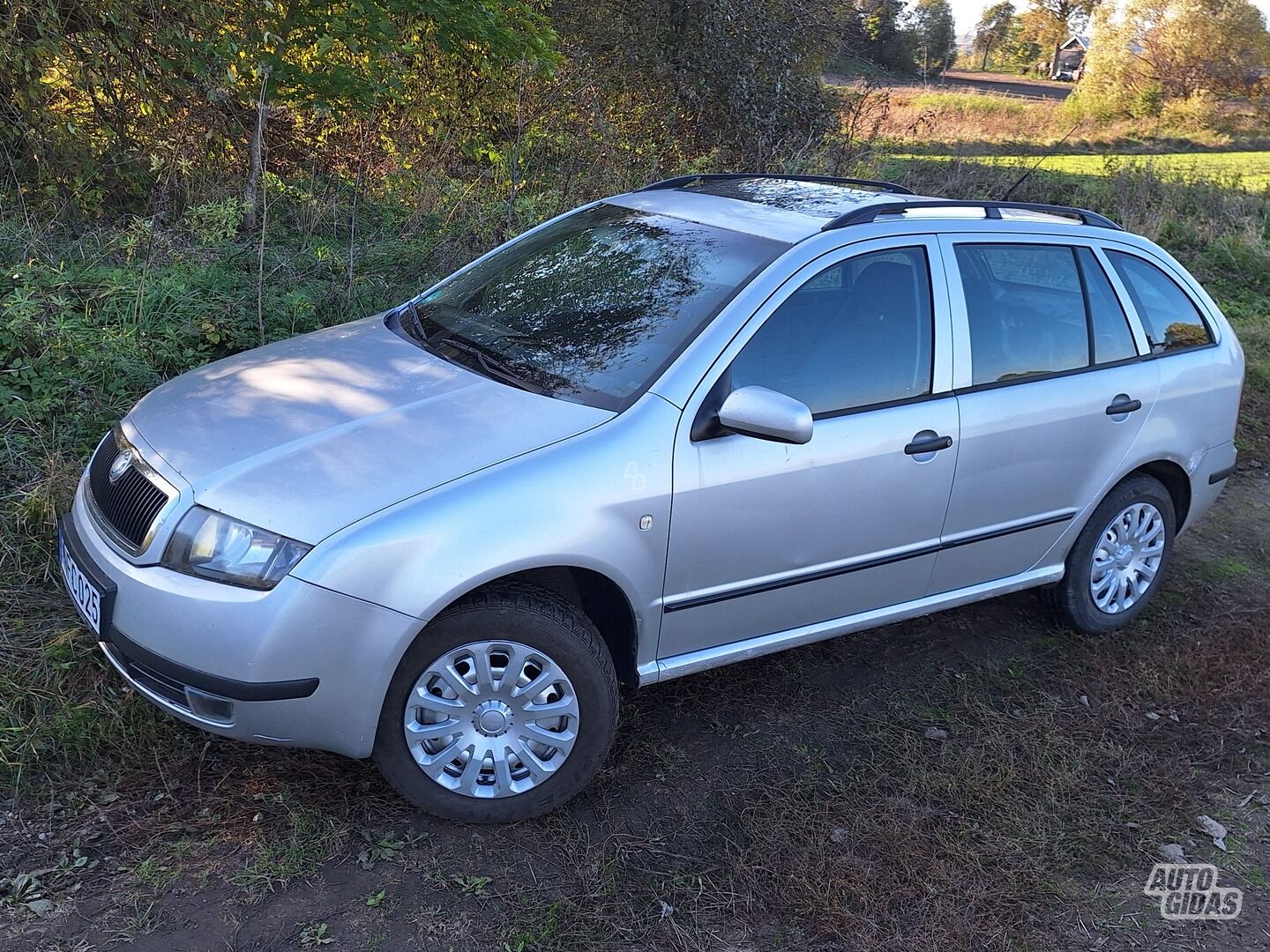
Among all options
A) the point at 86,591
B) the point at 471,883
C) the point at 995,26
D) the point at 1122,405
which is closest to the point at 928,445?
the point at 1122,405

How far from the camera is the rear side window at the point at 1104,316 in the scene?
4304mm

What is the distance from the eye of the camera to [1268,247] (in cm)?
1135

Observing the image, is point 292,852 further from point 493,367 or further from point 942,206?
point 942,206

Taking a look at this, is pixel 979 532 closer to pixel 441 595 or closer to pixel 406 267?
pixel 441 595

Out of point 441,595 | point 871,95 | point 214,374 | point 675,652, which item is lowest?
point 675,652

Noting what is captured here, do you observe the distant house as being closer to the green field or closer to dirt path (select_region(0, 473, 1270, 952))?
the green field

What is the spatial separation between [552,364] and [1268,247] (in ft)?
35.3

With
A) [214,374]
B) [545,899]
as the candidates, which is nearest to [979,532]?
[545,899]

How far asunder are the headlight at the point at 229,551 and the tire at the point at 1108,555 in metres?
3.25

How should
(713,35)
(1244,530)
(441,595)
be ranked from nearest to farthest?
(441,595) → (1244,530) → (713,35)

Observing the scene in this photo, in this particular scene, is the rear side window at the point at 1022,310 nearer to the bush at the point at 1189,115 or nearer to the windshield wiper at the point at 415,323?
the windshield wiper at the point at 415,323

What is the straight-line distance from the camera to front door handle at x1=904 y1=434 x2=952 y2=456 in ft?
11.9

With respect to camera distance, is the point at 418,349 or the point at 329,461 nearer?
the point at 329,461

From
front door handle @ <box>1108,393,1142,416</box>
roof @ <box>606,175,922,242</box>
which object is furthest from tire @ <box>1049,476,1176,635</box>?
roof @ <box>606,175,922,242</box>
